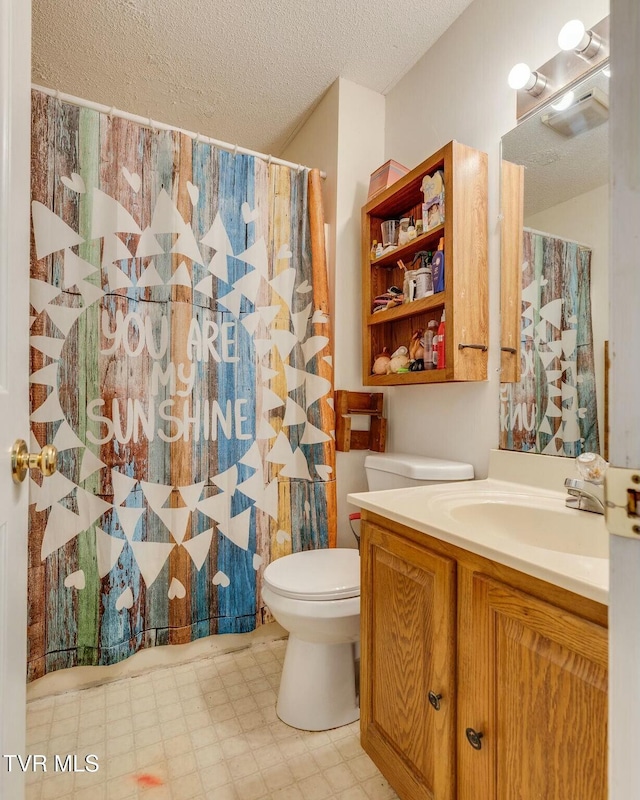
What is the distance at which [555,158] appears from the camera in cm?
125

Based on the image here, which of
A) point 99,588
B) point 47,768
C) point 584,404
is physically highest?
point 584,404

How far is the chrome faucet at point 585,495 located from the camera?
103 centimetres

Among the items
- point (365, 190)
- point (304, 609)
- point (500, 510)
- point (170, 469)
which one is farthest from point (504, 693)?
point (365, 190)

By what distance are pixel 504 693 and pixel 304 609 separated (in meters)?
0.65

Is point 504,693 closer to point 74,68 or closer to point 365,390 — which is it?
Answer: point 365,390

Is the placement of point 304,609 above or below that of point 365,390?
below

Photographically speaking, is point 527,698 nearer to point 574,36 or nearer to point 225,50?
point 574,36

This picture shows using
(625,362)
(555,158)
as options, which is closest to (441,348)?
(555,158)

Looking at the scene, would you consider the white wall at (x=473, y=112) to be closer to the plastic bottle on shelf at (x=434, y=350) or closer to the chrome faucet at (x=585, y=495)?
the plastic bottle on shelf at (x=434, y=350)

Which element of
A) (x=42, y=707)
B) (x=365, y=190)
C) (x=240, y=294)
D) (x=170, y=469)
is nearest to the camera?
(x=42, y=707)

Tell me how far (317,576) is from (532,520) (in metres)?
0.69

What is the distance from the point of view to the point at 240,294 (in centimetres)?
174

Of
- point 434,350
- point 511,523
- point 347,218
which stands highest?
point 347,218

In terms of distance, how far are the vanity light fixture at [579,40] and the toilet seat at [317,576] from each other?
5.32ft
